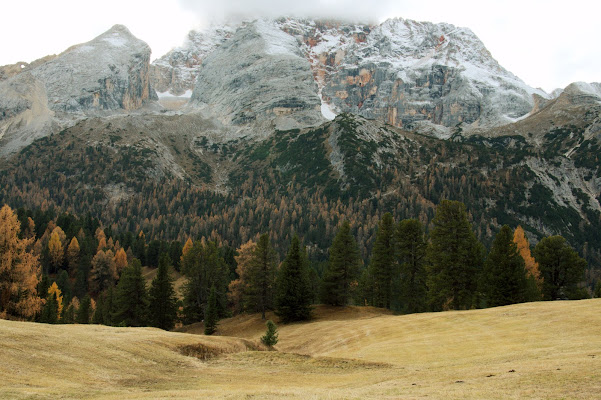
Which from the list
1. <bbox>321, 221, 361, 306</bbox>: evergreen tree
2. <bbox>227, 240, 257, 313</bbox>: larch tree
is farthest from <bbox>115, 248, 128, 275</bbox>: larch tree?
<bbox>321, 221, 361, 306</bbox>: evergreen tree

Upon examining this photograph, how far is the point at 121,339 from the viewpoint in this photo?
A: 2920 centimetres

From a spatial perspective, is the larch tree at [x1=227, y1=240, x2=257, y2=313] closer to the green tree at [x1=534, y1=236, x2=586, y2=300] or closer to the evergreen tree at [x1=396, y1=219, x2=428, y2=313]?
the evergreen tree at [x1=396, y1=219, x2=428, y2=313]

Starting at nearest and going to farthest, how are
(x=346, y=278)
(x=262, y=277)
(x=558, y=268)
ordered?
1. (x=558, y=268)
2. (x=346, y=278)
3. (x=262, y=277)

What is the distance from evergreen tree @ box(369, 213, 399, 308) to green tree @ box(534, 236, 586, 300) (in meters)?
19.9

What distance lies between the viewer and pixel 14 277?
4344 cm

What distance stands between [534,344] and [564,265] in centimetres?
3881

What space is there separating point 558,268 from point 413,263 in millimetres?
19324

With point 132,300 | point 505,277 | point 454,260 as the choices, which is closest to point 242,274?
point 132,300

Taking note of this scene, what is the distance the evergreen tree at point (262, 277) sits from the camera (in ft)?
214

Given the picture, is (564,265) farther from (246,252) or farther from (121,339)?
(121,339)

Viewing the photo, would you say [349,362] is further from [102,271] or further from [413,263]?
[102,271]

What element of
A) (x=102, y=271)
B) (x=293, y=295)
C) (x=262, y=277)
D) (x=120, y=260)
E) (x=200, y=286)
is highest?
(x=120, y=260)

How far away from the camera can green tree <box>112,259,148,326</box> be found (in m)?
67.4

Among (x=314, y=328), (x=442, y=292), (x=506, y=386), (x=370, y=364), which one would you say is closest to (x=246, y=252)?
(x=314, y=328)
